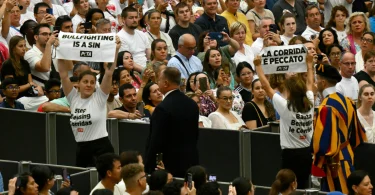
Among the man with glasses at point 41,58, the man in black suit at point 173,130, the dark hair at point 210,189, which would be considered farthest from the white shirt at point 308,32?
the dark hair at point 210,189

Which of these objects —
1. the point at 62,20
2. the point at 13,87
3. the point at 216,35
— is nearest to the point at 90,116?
the point at 13,87

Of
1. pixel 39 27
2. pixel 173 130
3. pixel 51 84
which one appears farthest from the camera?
pixel 39 27

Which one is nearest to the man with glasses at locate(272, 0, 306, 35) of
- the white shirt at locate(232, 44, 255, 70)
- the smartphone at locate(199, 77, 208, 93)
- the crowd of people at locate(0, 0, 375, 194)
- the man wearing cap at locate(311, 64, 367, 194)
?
the crowd of people at locate(0, 0, 375, 194)

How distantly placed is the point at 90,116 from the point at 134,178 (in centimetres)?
262

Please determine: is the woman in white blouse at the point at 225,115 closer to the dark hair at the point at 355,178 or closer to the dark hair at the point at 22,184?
the dark hair at the point at 355,178

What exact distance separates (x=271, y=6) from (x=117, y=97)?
22.9 feet

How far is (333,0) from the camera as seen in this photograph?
24953 mm

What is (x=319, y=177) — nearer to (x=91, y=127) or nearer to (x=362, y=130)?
(x=362, y=130)

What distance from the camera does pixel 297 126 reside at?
16.2 m

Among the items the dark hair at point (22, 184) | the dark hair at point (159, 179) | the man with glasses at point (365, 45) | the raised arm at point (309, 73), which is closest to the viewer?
the dark hair at point (22, 184)

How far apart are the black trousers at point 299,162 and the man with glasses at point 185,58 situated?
400 cm

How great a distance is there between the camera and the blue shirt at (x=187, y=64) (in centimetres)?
2005

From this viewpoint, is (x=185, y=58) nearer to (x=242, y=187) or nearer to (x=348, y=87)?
(x=348, y=87)

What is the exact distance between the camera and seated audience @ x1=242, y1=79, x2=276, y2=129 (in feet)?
59.0
